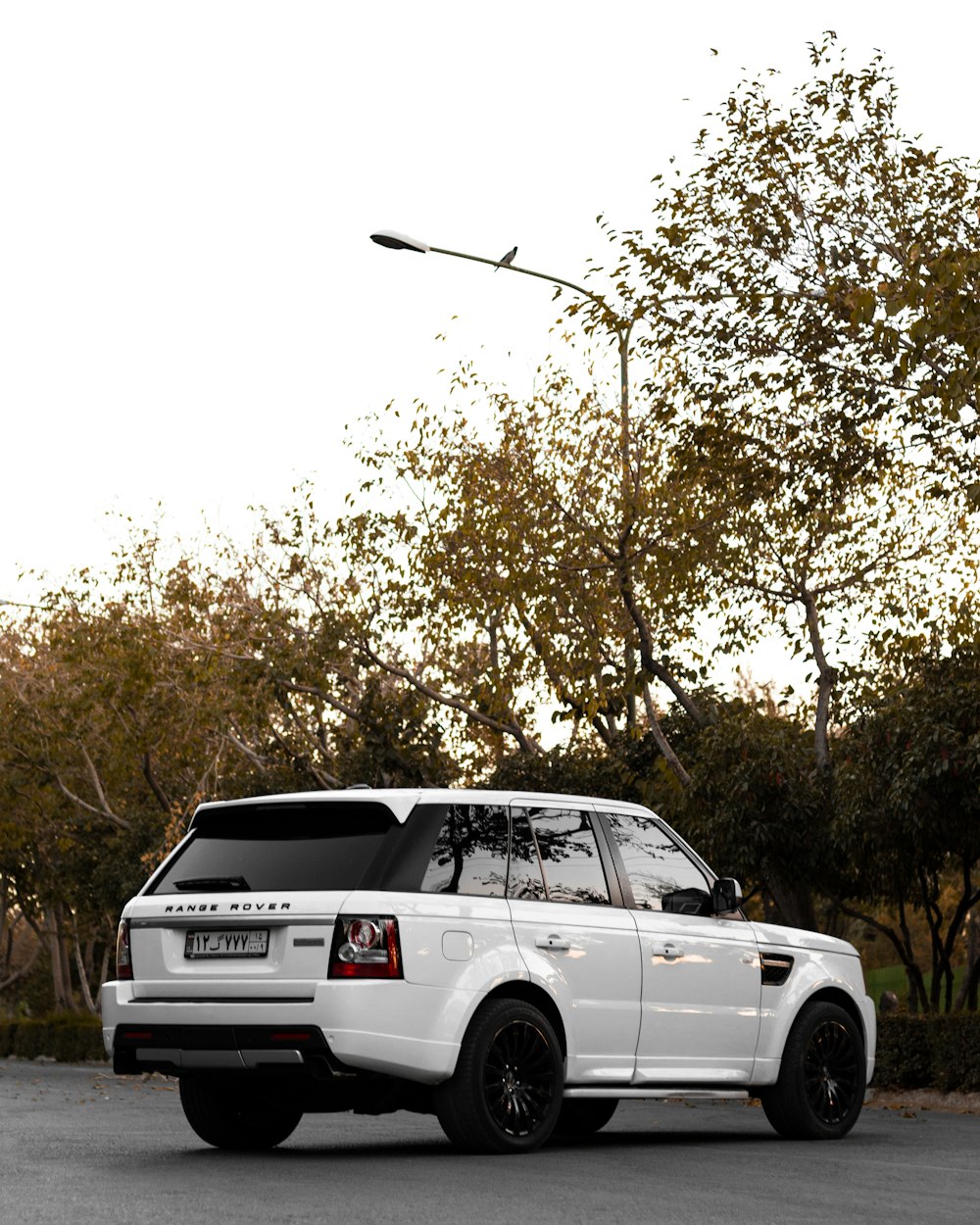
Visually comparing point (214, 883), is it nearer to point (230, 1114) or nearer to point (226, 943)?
point (226, 943)

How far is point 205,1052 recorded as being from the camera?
942 centimetres

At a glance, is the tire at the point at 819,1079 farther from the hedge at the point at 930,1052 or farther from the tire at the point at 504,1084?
the hedge at the point at 930,1052

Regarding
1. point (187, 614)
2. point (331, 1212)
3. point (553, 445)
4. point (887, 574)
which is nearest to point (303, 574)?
point (187, 614)

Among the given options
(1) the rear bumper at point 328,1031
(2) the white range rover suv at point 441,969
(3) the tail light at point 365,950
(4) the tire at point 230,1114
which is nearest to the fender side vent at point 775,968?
(2) the white range rover suv at point 441,969

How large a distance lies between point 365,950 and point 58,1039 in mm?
37570

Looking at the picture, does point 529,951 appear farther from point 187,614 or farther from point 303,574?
point 187,614

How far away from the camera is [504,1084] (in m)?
9.70

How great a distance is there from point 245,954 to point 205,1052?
505mm

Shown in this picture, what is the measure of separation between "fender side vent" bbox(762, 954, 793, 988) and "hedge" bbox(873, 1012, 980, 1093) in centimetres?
618

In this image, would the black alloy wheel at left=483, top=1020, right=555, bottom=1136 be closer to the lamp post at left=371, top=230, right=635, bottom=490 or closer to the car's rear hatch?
the car's rear hatch

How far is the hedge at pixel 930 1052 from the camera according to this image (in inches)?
672

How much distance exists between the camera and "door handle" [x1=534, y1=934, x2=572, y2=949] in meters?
9.97

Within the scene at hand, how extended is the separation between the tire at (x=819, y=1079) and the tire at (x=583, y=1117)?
98 centimetres

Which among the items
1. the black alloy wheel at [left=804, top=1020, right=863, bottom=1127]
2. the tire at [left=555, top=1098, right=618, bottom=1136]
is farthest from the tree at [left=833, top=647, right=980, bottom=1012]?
the tire at [left=555, top=1098, right=618, bottom=1136]
